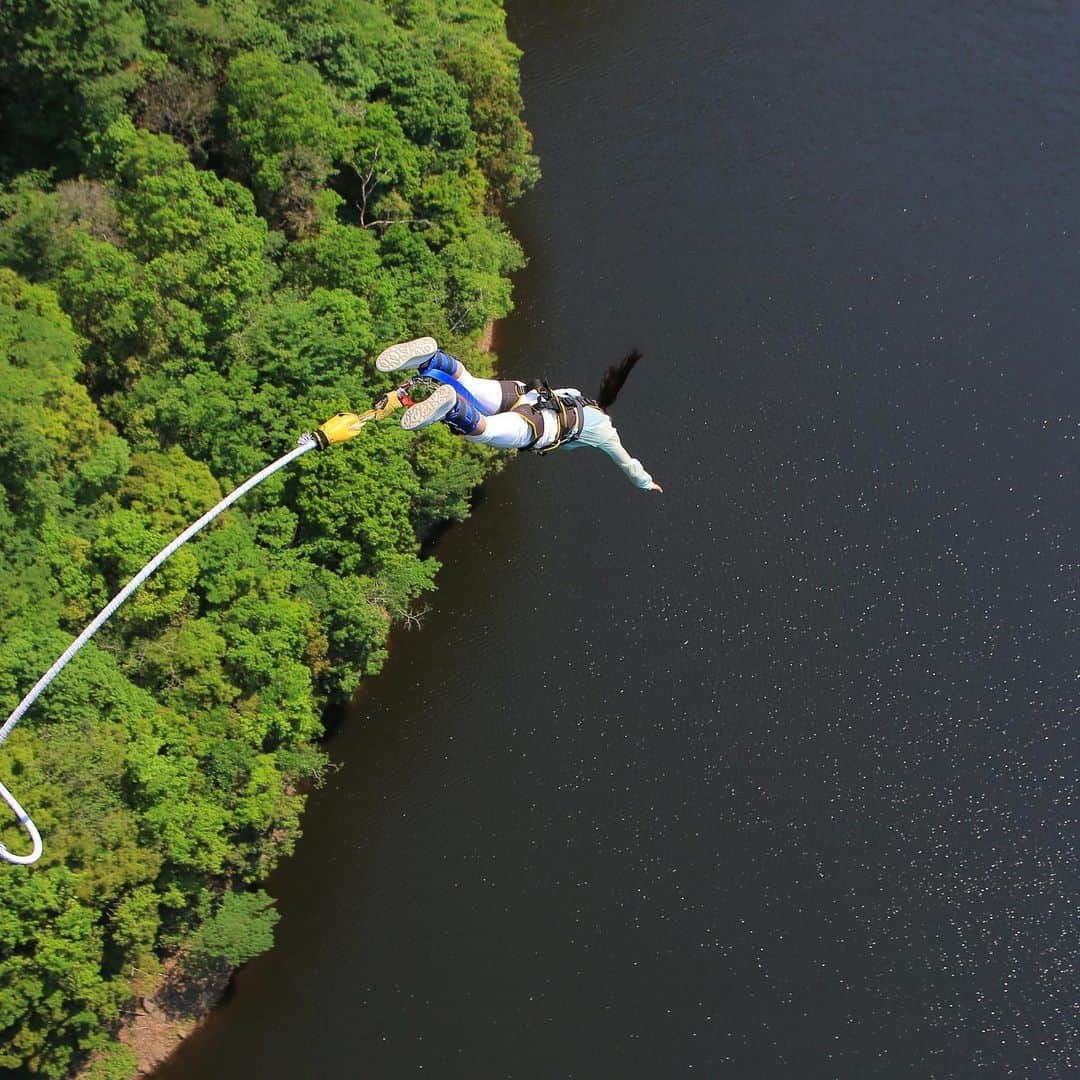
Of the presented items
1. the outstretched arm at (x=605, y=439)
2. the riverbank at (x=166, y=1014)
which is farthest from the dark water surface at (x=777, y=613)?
the outstretched arm at (x=605, y=439)

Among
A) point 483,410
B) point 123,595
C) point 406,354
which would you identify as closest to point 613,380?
point 483,410

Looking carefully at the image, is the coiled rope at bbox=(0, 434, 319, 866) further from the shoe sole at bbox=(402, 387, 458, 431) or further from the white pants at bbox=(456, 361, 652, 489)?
the white pants at bbox=(456, 361, 652, 489)

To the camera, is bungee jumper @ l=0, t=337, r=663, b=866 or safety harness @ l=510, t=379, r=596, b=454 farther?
safety harness @ l=510, t=379, r=596, b=454

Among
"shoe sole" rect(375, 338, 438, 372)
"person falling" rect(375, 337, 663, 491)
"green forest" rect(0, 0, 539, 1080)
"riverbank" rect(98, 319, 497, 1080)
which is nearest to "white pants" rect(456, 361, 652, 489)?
"person falling" rect(375, 337, 663, 491)

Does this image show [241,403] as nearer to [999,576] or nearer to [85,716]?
[85,716]

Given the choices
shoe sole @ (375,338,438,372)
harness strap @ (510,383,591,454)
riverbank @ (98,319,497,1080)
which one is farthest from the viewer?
riverbank @ (98,319,497,1080)

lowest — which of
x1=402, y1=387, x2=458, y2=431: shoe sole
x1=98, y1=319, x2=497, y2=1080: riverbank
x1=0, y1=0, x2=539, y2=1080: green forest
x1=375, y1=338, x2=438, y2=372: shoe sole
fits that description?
x1=98, y1=319, x2=497, y2=1080: riverbank
